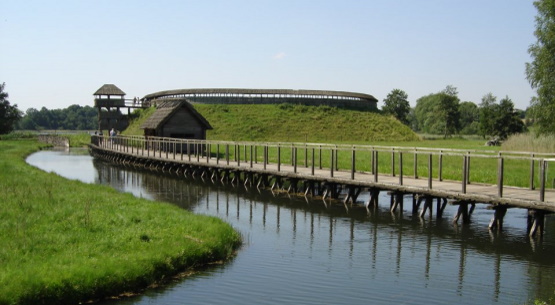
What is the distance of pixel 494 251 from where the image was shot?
16.0m

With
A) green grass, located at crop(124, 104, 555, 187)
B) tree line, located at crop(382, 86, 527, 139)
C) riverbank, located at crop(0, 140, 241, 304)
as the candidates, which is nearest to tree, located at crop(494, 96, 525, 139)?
tree line, located at crop(382, 86, 527, 139)

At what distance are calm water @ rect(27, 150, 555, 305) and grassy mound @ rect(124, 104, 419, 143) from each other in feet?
149

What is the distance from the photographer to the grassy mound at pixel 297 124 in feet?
227

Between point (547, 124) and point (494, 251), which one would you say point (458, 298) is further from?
point (547, 124)

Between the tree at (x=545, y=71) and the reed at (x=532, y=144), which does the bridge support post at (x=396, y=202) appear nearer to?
the reed at (x=532, y=144)

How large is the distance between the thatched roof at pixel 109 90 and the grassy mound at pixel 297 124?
5519 mm

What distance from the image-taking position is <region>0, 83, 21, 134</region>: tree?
99812mm

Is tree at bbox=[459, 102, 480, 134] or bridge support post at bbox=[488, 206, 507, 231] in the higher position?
tree at bbox=[459, 102, 480, 134]

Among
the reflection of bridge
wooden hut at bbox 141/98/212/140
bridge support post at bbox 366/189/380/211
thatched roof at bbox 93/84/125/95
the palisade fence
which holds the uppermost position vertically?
thatched roof at bbox 93/84/125/95

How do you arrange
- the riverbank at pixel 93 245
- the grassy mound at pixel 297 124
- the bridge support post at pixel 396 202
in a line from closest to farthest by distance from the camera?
the riverbank at pixel 93 245 < the bridge support post at pixel 396 202 < the grassy mound at pixel 297 124

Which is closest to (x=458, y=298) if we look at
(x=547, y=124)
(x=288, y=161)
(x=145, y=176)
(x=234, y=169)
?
(x=234, y=169)

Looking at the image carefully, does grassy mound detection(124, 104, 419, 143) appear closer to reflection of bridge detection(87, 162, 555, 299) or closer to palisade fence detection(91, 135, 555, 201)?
palisade fence detection(91, 135, 555, 201)

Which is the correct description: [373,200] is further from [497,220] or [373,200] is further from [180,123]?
[180,123]

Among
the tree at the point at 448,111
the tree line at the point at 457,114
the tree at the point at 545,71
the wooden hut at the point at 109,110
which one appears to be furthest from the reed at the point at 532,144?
the tree at the point at 448,111
